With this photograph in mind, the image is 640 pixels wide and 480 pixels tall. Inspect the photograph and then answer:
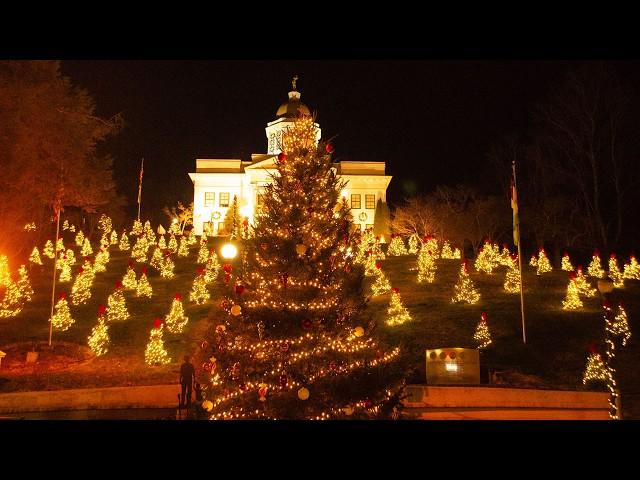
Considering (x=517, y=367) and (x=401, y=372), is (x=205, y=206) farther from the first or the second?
(x=401, y=372)

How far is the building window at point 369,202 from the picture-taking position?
54.1 meters

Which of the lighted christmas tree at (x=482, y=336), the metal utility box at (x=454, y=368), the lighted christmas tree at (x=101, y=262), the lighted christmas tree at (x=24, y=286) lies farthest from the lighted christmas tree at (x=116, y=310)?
the lighted christmas tree at (x=482, y=336)

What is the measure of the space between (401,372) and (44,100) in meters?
Result: 15.1

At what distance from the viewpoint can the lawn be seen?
13.9m

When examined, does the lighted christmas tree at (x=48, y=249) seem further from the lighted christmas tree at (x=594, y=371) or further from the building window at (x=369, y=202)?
the building window at (x=369, y=202)

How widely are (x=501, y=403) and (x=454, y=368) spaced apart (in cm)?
148

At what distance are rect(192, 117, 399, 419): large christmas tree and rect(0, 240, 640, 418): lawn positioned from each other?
2.39 feet

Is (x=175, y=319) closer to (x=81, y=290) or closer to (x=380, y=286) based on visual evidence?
(x=81, y=290)

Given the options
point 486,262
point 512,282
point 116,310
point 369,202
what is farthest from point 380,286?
point 369,202

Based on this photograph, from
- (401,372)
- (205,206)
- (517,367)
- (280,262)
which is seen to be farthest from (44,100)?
(205,206)

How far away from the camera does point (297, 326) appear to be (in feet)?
28.2

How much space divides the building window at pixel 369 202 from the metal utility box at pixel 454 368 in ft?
138

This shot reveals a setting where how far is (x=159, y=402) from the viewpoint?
39.2 ft

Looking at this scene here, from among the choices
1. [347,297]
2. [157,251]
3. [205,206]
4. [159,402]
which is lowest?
[159,402]
